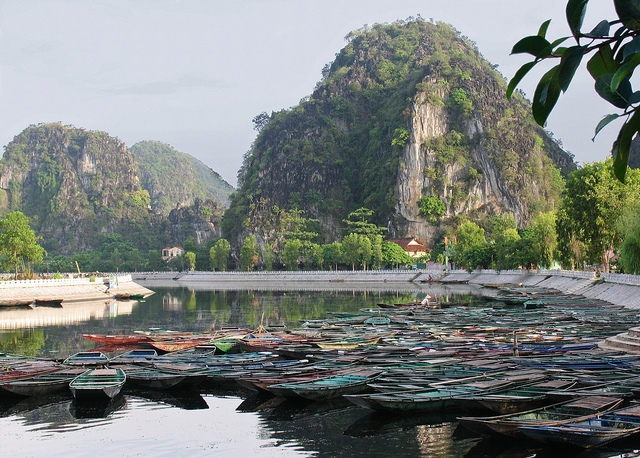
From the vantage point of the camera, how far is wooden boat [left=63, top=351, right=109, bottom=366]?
2678cm

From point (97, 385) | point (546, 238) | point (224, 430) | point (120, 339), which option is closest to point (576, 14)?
point (224, 430)

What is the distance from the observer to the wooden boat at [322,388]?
64.9 ft

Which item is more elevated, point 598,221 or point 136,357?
point 598,221

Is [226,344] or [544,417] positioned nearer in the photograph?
[544,417]

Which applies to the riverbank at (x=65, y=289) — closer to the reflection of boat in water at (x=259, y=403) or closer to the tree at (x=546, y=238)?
the reflection of boat in water at (x=259, y=403)

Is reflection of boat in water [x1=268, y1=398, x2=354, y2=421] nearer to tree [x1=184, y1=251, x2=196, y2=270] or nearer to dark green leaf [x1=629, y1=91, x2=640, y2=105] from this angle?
dark green leaf [x1=629, y1=91, x2=640, y2=105]

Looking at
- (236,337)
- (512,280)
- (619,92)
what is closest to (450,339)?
(236,337)

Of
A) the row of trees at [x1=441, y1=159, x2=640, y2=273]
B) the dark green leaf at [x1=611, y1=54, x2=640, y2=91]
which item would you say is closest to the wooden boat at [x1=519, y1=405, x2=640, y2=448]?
the dark green leaf at [x1=611, y1=54, x2=640, y2=91]

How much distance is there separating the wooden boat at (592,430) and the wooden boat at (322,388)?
647 cm

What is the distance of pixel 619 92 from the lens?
413cm

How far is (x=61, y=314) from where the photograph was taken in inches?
2292

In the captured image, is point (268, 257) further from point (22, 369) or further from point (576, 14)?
point (576, 14)

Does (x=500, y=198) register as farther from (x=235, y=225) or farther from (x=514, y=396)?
(x=514, y=396)

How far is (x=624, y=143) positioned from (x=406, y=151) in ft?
509
